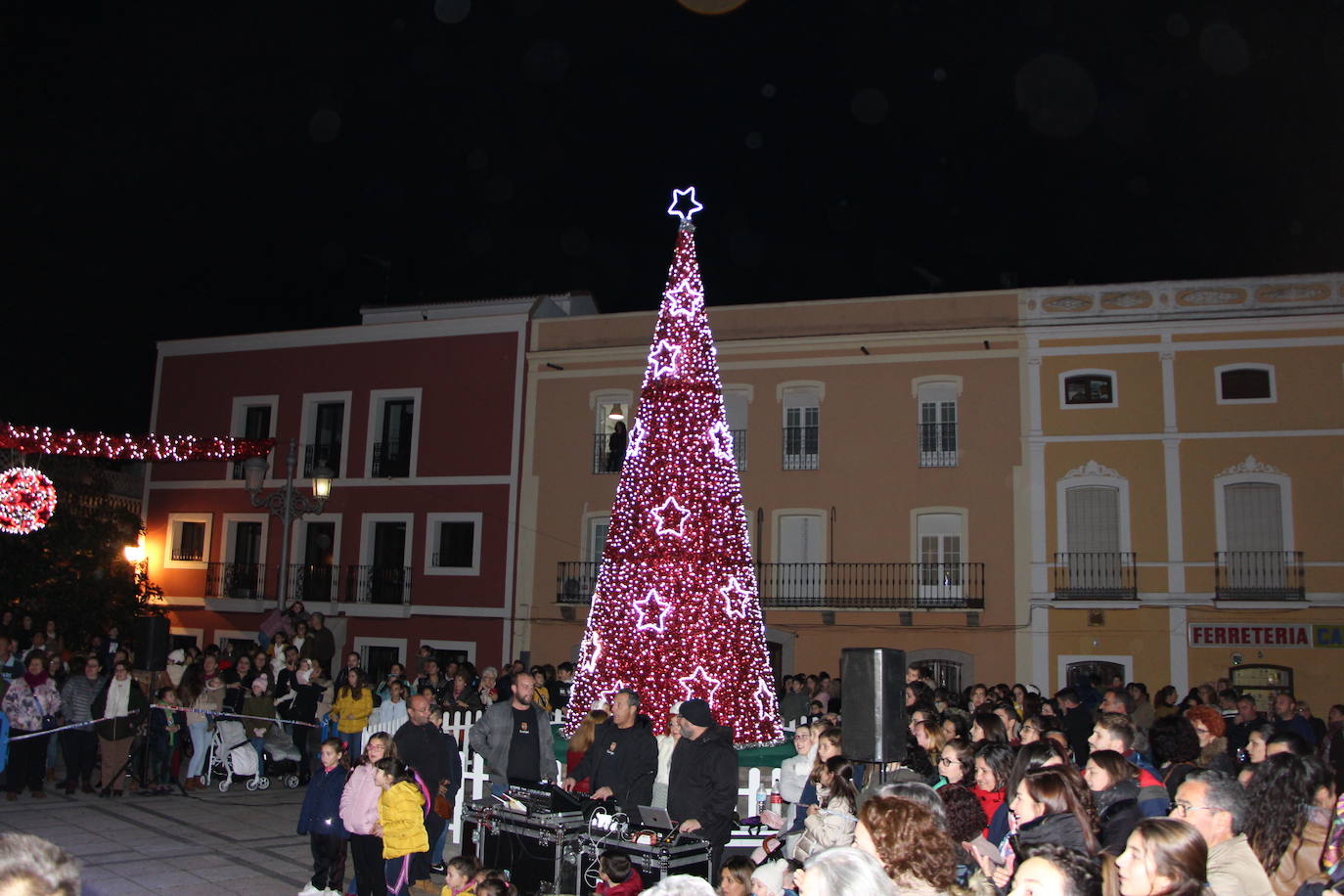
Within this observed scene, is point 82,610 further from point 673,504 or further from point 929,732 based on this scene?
point 929,732

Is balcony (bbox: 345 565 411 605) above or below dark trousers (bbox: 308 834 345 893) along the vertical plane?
above

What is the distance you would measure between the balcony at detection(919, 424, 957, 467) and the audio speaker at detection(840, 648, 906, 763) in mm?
16303

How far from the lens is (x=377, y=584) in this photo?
27.0m

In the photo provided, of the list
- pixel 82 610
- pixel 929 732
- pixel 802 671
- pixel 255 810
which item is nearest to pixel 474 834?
pixel 929 732

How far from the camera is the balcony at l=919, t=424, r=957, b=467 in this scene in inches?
928

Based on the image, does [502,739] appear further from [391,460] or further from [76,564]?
[76,564]

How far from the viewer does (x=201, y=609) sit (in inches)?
1115

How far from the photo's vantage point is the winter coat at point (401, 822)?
7988mm

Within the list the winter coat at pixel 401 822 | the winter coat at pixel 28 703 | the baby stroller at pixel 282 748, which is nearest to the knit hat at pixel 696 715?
the winter coat at pixel 401 822

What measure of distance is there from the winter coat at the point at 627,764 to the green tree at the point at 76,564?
65.3ft

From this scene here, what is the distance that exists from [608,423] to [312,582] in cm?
845

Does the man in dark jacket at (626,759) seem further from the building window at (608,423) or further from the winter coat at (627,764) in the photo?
the building window at (608,423)

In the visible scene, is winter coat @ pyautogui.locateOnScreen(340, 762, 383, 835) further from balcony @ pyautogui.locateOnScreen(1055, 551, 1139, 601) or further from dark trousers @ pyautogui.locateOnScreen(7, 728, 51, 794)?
balcony @ pyautogui.locateOnScreen(1055, 551, 1139, 601)

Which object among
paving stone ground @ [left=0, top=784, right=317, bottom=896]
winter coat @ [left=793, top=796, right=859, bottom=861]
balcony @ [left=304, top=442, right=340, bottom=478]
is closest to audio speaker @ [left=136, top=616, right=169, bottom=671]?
paving stone ground @ [left=0, top=784, right=317, bottom=896]
